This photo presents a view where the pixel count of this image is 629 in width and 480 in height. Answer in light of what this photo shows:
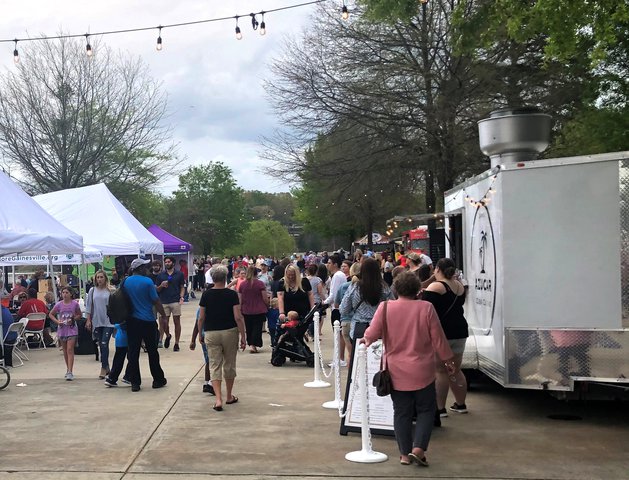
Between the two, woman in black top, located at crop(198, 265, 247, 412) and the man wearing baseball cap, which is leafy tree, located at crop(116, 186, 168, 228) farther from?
woman in black top, located at crop(198, 265, 247, 412)

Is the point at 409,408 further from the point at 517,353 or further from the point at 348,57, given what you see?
the point at 348,57

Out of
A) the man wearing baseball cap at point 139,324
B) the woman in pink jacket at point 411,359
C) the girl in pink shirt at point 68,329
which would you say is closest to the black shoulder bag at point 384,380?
the woman in pink jacket at point 411,359

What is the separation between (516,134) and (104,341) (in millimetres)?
6799

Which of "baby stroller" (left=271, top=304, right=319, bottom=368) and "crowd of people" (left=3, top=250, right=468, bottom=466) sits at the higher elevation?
"crowd of people" (left=3, top=250, right=468, bottom=466)

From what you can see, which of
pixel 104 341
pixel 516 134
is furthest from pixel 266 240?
pixel 516 134

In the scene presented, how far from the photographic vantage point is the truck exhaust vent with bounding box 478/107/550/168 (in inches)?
330

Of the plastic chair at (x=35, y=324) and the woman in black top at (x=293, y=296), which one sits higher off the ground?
the woman in black top at (x=293, y=296)

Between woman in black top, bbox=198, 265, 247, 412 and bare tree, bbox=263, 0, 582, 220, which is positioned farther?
bare tree, bbox=263, 0, 582, 220

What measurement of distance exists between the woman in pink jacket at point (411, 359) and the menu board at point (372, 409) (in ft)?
3.08

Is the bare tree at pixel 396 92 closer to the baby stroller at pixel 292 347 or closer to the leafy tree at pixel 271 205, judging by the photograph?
the baby stroller at pixel 292 347

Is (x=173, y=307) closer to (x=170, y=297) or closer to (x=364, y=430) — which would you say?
(x=170, y=297)

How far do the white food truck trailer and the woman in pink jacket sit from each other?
1.52 meters

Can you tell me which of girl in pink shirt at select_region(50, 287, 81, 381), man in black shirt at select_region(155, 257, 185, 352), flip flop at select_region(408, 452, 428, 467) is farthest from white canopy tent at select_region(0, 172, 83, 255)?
flip flop at select_region(408, 452, 428, 467)

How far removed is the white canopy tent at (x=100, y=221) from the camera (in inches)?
766
